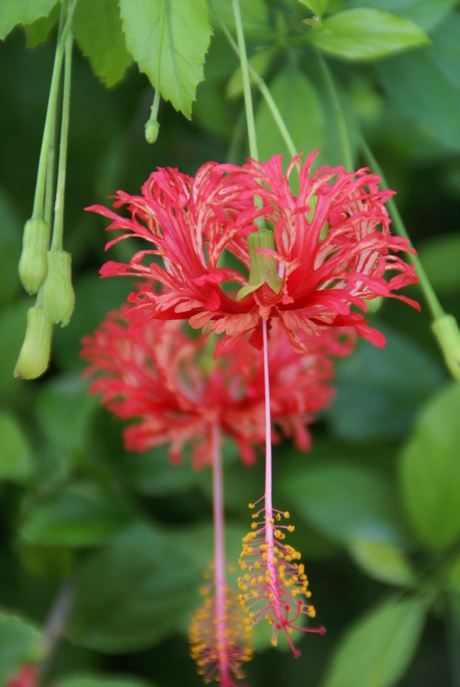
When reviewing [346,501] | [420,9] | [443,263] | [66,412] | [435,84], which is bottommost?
[346,501]

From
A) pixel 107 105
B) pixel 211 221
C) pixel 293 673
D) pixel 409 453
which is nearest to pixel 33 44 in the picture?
pixel 211 221

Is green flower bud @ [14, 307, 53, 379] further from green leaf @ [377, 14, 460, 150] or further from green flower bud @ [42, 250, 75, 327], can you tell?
green leaf @ [377, 14, 460, 150]

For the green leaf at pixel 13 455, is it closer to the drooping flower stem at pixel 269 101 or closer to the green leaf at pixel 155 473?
the green leaf at pixel 155 473

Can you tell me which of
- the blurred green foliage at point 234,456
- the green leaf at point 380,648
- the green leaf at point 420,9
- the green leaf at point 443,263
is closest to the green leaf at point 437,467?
the blurred green foliage at point 234,456

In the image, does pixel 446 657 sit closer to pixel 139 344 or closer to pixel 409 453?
pixel 409 453

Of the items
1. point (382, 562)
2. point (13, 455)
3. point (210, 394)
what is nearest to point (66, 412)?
point (13, 455)

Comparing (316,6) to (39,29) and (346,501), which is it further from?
(346,501)
